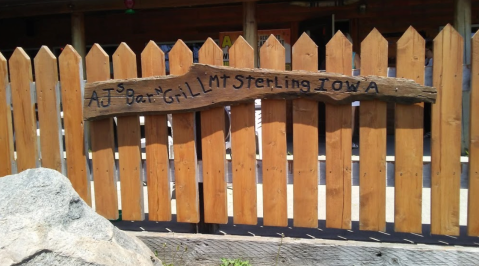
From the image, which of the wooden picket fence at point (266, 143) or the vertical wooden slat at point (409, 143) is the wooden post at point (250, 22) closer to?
the wooden picket fence at point (266, 143)

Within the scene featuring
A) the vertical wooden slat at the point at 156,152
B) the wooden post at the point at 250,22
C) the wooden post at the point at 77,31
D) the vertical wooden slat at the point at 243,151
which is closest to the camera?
the vertical wooden slat at the point at 243,151

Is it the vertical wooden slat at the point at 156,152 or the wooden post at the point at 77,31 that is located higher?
the wooden post at the point at 77,31

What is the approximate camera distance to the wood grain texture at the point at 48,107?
3201 millimetres

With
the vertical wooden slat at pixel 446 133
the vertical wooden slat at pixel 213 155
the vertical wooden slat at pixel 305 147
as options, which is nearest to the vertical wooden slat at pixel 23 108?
the vertical wooden slat at pixel 213 155

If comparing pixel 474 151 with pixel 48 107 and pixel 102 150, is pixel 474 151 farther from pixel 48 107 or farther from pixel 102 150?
pixel 48 107

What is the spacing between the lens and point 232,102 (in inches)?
113

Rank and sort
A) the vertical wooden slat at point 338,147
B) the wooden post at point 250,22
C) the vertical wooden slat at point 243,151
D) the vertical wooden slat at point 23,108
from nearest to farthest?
the vertical wooden slat at point 338,147
the vertical wooden slat at point 243,151
the vertical wooden slat at point 23,108
the wooden post at point 250,22

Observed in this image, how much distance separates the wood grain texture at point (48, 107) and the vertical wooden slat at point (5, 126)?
0.30 m

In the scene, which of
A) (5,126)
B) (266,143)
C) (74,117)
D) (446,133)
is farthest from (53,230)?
(446,133)

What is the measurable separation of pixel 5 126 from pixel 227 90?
1895mm

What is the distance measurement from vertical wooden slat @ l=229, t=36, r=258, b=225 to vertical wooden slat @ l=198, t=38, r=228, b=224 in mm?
86

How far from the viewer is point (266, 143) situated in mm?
2945

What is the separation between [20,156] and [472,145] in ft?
10.9

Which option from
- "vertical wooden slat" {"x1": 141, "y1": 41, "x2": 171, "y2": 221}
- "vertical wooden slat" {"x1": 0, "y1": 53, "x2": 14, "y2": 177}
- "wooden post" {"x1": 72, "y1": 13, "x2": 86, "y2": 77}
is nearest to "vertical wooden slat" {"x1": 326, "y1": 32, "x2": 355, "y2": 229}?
"vertical wooden slat" {"x1": 141, "y1": 41, "x2": 171, "y2": 221}
